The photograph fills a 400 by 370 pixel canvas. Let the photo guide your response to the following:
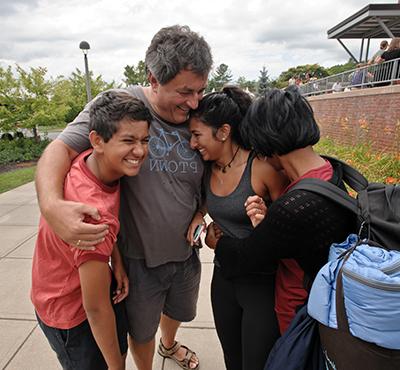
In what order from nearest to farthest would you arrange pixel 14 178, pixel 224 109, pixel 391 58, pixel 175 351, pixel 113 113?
pixel 113 113
pixel 224 109
pixel 175 351
pixel 391 58
pixel 14 178

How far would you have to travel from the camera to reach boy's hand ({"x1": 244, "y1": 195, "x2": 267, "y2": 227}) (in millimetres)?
1411

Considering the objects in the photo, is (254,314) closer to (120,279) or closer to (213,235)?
(213,235)

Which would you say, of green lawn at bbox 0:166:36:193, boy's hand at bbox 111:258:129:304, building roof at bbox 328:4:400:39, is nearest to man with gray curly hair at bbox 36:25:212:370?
boy's hand at bbox 111:258:129:304

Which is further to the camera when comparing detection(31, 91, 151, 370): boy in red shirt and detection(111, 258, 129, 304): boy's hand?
detection(111, 258, 129, 304): boy's hand

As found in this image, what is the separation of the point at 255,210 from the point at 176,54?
33.2 inches

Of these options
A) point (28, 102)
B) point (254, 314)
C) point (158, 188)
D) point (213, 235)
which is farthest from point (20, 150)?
point (254, 314)

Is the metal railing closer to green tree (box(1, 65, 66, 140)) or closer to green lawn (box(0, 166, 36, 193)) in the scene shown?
green lawn (box(0, 166, 36, 193))

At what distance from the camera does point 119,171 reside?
1447 millimetres

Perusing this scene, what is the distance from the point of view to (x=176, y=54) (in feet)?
5.10

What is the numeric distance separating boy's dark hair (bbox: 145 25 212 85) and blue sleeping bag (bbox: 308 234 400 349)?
112cm

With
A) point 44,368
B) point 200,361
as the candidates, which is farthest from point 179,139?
point 44,368

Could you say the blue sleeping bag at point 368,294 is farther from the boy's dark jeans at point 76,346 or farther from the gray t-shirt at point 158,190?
the boy's dark jeans at point 76,346

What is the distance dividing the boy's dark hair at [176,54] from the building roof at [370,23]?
45.2ft

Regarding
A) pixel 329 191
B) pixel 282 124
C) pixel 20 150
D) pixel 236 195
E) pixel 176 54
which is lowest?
pixel 20 150
